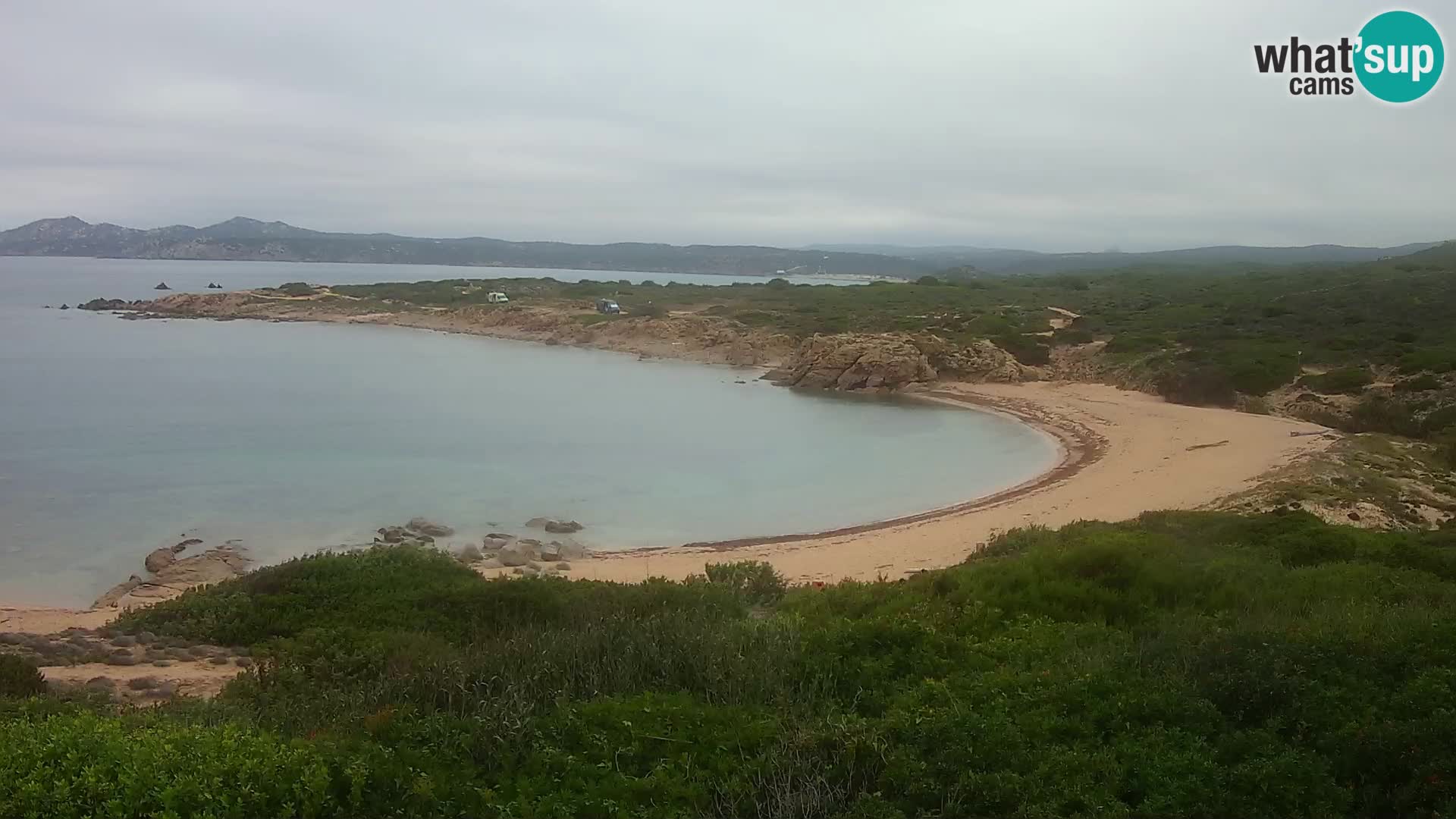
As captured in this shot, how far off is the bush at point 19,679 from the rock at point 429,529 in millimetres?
8305

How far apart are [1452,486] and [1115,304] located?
40179 millimetres

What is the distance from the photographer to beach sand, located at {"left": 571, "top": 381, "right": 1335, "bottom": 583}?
1273cm

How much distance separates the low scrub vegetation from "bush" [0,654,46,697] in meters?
0.88

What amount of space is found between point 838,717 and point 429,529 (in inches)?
451

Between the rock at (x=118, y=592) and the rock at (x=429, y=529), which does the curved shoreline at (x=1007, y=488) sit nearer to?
the rock at (x=429, y=529)

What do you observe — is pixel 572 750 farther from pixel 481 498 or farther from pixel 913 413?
pixel 913 413

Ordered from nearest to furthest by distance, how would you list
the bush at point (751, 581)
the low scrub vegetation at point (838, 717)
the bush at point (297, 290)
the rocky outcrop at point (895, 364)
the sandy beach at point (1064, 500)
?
the low scrub vegetation at point (838, 717)
the bush at point (751, 581)
the sandy beach at point (1064, 500)
the rocky outcrop at point (895, 364)
the bush at point (297, 290)

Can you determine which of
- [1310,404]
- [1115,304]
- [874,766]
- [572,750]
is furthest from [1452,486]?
[1115,304]

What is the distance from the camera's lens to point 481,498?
1745cm

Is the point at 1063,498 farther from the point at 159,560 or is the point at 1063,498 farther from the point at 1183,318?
the point at 1183,318

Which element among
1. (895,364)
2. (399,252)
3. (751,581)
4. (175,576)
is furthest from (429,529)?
(399,252)

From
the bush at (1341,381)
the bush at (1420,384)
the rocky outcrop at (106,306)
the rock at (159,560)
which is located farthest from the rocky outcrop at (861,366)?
the rocky outcrop at (106,306)

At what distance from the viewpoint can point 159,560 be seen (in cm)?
1278

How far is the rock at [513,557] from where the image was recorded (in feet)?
42.6
